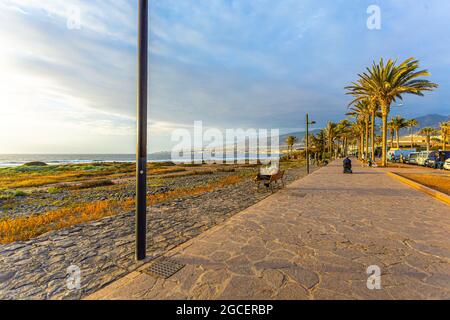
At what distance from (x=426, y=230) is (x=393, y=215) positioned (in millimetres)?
1164

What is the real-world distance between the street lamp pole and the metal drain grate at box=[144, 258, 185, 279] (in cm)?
38

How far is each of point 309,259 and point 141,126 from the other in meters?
3.46

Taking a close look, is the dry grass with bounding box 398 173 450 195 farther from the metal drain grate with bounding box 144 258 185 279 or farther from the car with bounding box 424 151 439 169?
the car with bounding box 424 151 439 169

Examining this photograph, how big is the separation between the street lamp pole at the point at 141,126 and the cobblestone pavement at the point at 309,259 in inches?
24.2

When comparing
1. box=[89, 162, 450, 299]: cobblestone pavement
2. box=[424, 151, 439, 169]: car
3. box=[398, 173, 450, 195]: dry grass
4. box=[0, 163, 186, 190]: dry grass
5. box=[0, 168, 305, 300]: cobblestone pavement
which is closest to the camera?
box=[89, 162, 450, 299]: cobblestone pavement

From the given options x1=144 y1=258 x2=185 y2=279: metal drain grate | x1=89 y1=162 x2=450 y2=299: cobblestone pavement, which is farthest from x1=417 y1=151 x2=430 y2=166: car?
x1=144 y1=258 x2=185 y2=279: metal drain grate

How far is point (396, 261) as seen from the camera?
10.3ft

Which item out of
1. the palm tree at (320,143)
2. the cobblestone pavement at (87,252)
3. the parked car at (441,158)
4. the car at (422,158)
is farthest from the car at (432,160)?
the cobblestone pavement at (87,252)

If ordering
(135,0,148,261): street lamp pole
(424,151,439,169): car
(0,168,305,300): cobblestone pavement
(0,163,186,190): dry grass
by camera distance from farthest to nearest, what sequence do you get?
(424,151,439,169): car → (0,163,186,190): dry grass → (135,0,148,261): street lamp pole → (0,168,305,300): cobblestone pavement

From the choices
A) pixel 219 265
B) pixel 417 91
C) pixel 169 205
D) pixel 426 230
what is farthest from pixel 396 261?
pixel 417 91

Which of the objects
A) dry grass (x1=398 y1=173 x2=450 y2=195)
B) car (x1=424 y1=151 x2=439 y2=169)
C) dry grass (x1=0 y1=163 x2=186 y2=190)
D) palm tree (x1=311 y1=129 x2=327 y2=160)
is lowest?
dry grass (x1=0 y1=163 x2=186 y2=190)

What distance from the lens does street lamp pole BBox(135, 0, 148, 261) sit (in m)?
3.24

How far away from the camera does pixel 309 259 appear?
3.26 m
